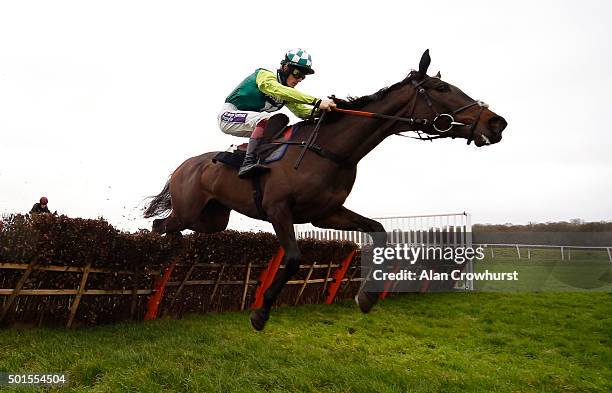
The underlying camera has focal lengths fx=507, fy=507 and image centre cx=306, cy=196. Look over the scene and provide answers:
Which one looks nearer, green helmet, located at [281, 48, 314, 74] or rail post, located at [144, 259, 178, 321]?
green helmet, located at [281, 48, 314, 74]

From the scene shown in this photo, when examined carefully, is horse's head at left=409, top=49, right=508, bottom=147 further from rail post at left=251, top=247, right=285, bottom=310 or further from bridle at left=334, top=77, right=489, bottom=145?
rail post at left=251, top=247, right=285, bottom=310

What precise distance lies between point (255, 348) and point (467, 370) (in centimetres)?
279

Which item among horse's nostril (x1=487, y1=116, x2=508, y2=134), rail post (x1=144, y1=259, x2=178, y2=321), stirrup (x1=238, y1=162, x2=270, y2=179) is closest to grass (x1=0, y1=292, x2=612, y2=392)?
rail post (x1=144, y1=259, x2=178, y2=321)

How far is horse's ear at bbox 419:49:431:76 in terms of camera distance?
4.69 metres

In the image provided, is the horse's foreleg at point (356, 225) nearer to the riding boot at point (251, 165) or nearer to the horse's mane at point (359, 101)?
Result: the riding boot at point (251, 165)

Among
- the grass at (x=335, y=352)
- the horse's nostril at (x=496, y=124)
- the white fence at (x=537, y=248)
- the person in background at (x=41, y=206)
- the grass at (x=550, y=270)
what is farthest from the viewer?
the white fence at (x=537, y=248)

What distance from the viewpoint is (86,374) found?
15.5ft

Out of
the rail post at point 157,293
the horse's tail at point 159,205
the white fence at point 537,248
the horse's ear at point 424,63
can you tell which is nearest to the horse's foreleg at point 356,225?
the horse's ear at point 424,63

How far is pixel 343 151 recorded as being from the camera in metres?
4.55

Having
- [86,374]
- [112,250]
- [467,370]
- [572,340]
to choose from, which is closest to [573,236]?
[572,340]

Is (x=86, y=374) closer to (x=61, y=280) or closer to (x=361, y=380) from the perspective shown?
(x=61, y=280)

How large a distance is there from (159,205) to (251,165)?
2.62m

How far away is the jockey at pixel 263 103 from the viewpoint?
4.70 metres

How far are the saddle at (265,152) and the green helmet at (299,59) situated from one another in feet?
1.88
